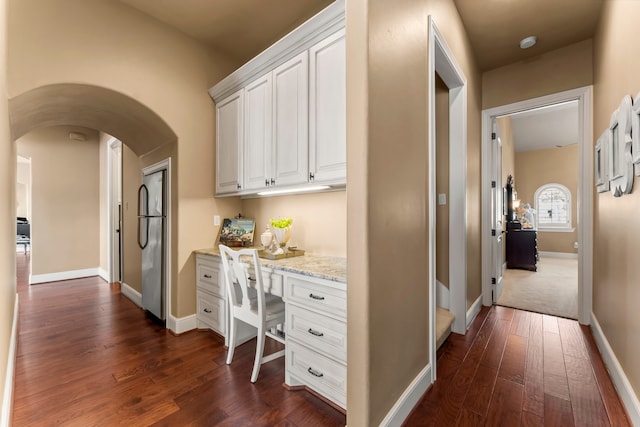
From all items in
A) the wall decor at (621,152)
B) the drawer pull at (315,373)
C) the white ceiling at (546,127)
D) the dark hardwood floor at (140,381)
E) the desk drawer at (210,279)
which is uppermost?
the white ceiling at (546,127)

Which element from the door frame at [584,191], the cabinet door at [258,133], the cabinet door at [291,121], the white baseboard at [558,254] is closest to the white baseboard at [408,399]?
the cabinet door at [291,121]

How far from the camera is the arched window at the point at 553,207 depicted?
25.0 ft

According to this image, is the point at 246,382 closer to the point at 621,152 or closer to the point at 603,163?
the point at 621,152

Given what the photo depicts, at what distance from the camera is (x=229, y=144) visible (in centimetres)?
296

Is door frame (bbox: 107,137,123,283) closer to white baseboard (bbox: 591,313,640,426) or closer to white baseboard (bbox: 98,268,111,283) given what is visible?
white baseboard (bbox: 98,268,111,283)

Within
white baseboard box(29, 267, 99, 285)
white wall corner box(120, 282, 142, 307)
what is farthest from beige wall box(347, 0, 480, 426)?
white baseboard box(29, 267, 99, 285)

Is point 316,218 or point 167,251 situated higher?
point 316,218

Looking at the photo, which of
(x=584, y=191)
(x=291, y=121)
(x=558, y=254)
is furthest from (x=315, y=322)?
(x=558, y=254)

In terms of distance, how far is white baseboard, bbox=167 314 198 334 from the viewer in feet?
9.25

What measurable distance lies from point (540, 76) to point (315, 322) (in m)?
3.59

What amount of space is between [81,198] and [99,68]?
4.31m

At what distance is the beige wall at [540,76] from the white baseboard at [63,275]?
23.8ft

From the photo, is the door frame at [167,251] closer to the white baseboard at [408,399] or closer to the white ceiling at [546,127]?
the white baseboard at [408,399]

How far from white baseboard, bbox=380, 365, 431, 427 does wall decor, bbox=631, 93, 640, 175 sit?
64.4 inches
